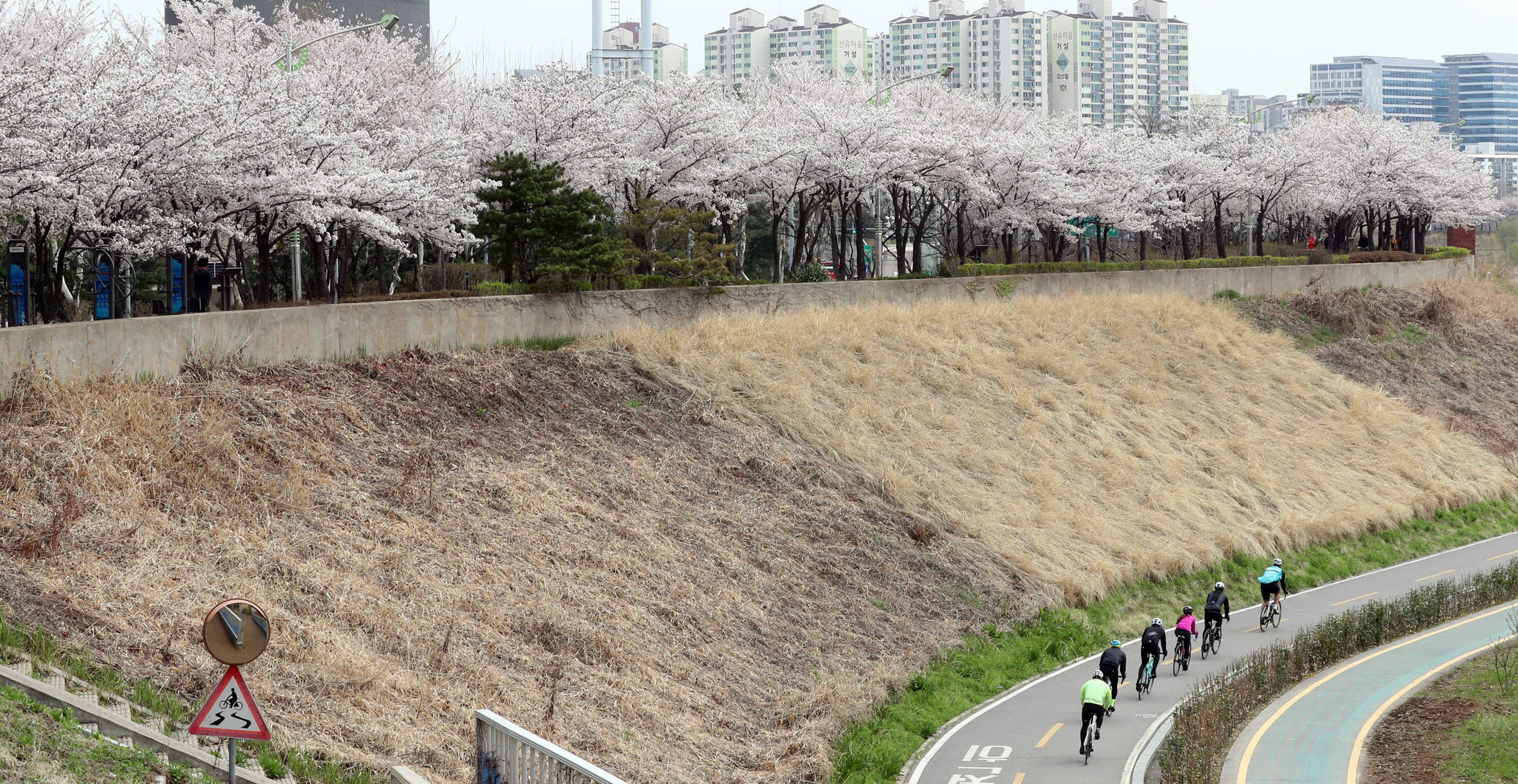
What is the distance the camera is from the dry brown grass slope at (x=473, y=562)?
1349 centimetres

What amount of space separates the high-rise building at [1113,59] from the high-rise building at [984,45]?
8.85ft

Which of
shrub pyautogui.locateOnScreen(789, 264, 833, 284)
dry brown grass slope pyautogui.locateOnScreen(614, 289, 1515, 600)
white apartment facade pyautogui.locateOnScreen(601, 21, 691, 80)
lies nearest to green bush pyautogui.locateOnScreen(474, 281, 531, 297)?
dry brown grass slope pyautogui.locateOnScreen(614, 289, 1515, 600)

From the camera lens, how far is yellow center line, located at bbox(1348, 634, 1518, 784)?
17.5 metres

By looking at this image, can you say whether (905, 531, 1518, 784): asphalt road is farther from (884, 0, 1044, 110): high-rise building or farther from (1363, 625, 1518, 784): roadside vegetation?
(884, 0, 1044, 110): high-rise building

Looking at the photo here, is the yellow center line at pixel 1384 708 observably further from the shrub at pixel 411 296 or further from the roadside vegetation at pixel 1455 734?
the shrub at pixel 411 296

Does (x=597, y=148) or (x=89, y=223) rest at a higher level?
(x=597, y=148)

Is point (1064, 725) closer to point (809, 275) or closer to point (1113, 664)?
point (1113, 664)

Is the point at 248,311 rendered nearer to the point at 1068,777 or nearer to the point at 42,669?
the point at 42,669

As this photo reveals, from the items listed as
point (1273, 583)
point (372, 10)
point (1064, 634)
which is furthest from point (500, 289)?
point (372, 10)

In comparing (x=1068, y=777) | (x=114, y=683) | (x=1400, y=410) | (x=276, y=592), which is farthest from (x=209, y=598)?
(x=1400, y=410)

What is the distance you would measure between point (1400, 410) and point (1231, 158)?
23.7 meters

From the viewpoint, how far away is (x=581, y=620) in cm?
1741

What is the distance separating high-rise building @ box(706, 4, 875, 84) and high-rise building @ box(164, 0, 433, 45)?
87.7 m

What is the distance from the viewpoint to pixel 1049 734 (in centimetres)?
1839
